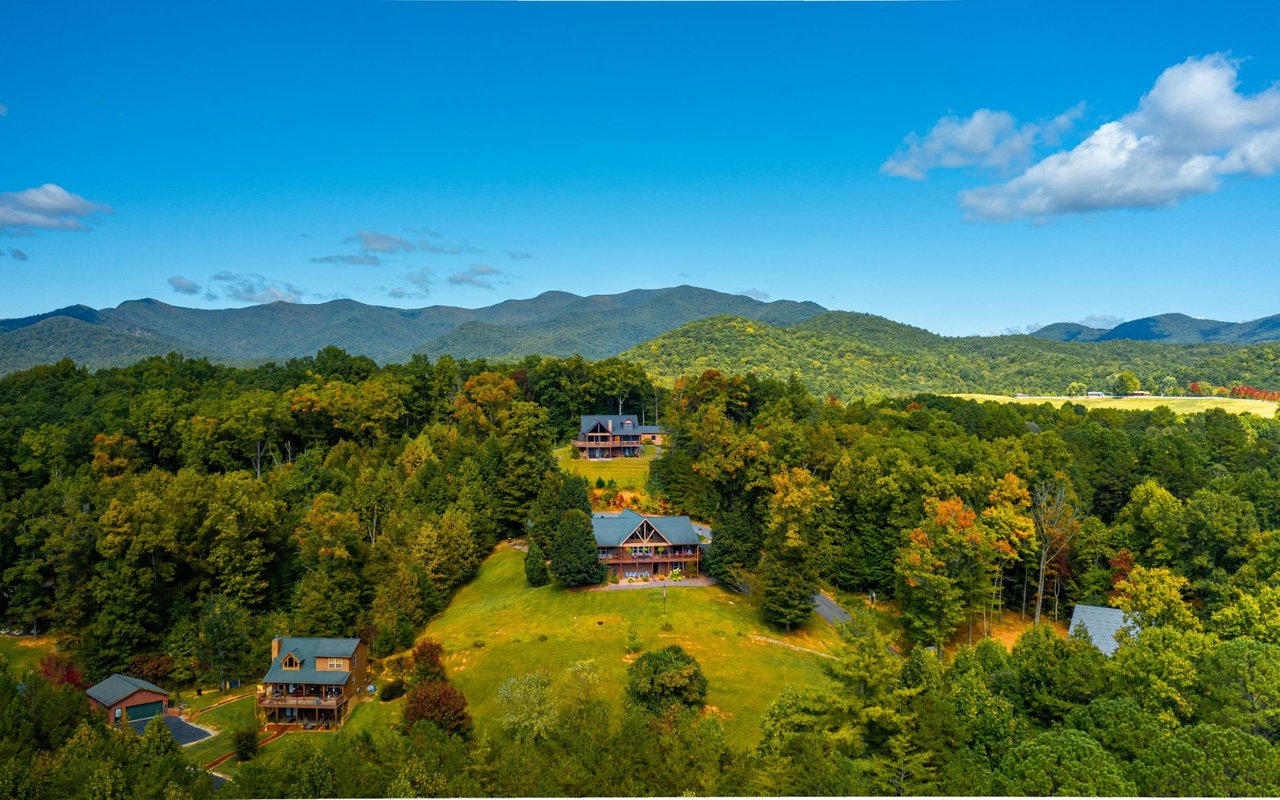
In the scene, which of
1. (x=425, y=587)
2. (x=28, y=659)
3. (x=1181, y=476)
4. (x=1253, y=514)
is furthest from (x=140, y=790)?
(x=1181, y=476)

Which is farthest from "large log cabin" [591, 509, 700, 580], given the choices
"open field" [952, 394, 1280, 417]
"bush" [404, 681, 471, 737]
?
"open field" [952, 394, 1280, 417]

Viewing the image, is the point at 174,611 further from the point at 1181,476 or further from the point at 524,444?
the point at 1181,476

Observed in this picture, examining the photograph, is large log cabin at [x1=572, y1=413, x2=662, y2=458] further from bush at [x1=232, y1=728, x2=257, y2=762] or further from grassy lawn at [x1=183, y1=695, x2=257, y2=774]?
bush at [x1=232, y1=728, x2=257, y2=762]

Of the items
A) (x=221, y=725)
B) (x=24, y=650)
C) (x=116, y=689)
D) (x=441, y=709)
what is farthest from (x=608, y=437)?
(x=24, y=650)

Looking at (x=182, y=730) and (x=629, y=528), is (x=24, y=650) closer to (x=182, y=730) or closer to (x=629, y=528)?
(x=182, y=730)

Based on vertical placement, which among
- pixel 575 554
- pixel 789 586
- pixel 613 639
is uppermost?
pixel 575 554

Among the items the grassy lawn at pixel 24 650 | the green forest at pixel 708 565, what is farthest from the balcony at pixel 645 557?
the grassy lawn at pixel 24 650
